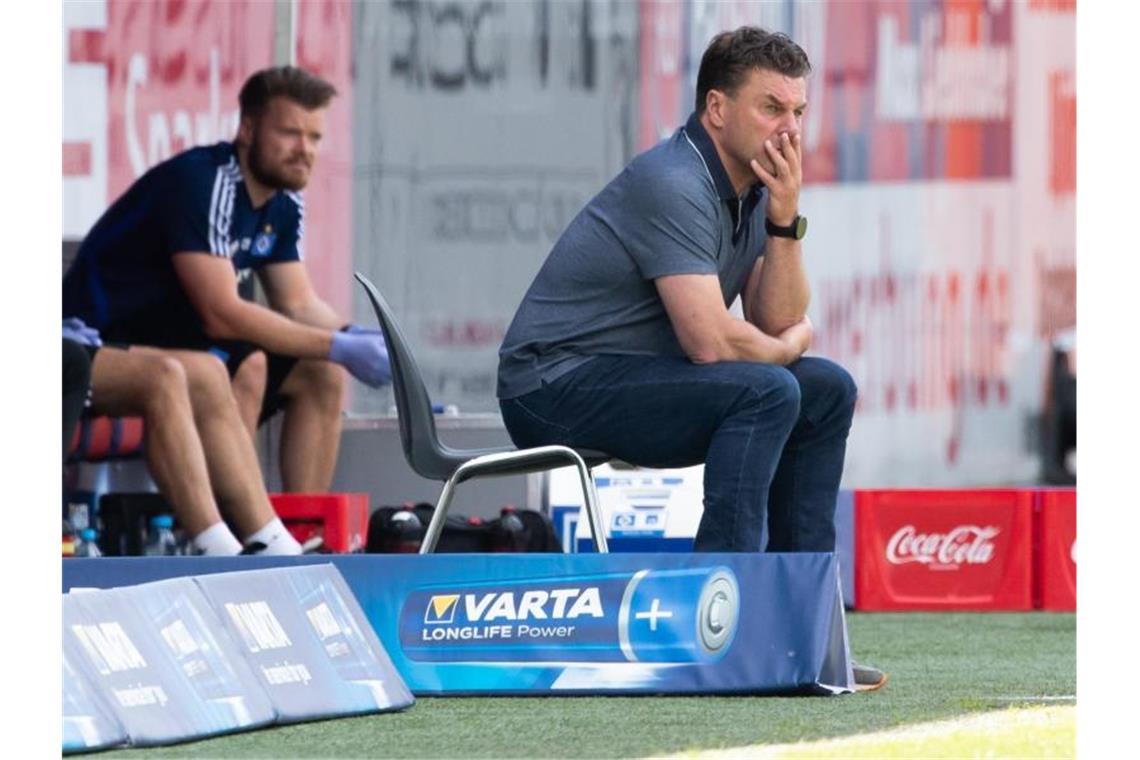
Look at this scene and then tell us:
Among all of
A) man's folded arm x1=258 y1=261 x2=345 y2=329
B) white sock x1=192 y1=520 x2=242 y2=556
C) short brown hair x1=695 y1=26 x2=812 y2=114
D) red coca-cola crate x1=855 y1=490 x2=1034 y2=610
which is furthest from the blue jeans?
red coca-cola crate x1=855 y1=490 x2=1034 y2=610

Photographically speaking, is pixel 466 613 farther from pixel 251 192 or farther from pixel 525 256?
pixel 525 256

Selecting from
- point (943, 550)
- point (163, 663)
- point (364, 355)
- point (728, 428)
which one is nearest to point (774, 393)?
point (728, 428)

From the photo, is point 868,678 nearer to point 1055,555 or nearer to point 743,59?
point 743,59

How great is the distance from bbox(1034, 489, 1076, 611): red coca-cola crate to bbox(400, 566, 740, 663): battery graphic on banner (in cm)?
246

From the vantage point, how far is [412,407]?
3.82 metres

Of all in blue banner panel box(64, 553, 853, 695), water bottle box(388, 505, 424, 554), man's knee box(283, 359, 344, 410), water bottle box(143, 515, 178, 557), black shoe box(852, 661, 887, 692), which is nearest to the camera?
blue banner panel box(64, 553, 853, 695)

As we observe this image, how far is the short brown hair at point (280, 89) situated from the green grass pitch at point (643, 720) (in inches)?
79.4

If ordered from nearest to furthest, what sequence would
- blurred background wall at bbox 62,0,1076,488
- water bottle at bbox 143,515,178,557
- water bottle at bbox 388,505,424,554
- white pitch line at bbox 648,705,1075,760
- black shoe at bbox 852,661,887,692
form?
white pitch line at bbox 648,705,1075,760, black shoe at bbox 852,661,887,692, water bottle at bbox 388,505,424,554, water bottle at bbox 143,515,178,557, blurred background wall at bbox 62,0,1076,488

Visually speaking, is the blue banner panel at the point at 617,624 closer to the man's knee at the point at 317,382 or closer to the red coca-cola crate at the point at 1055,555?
the man's knee at the point at 317,382

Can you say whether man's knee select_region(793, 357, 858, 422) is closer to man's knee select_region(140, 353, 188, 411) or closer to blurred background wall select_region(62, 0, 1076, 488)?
man's knee select_region(140, 353, 188, 411)

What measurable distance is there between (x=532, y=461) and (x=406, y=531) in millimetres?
1315

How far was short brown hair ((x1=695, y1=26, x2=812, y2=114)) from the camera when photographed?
3686 mm
